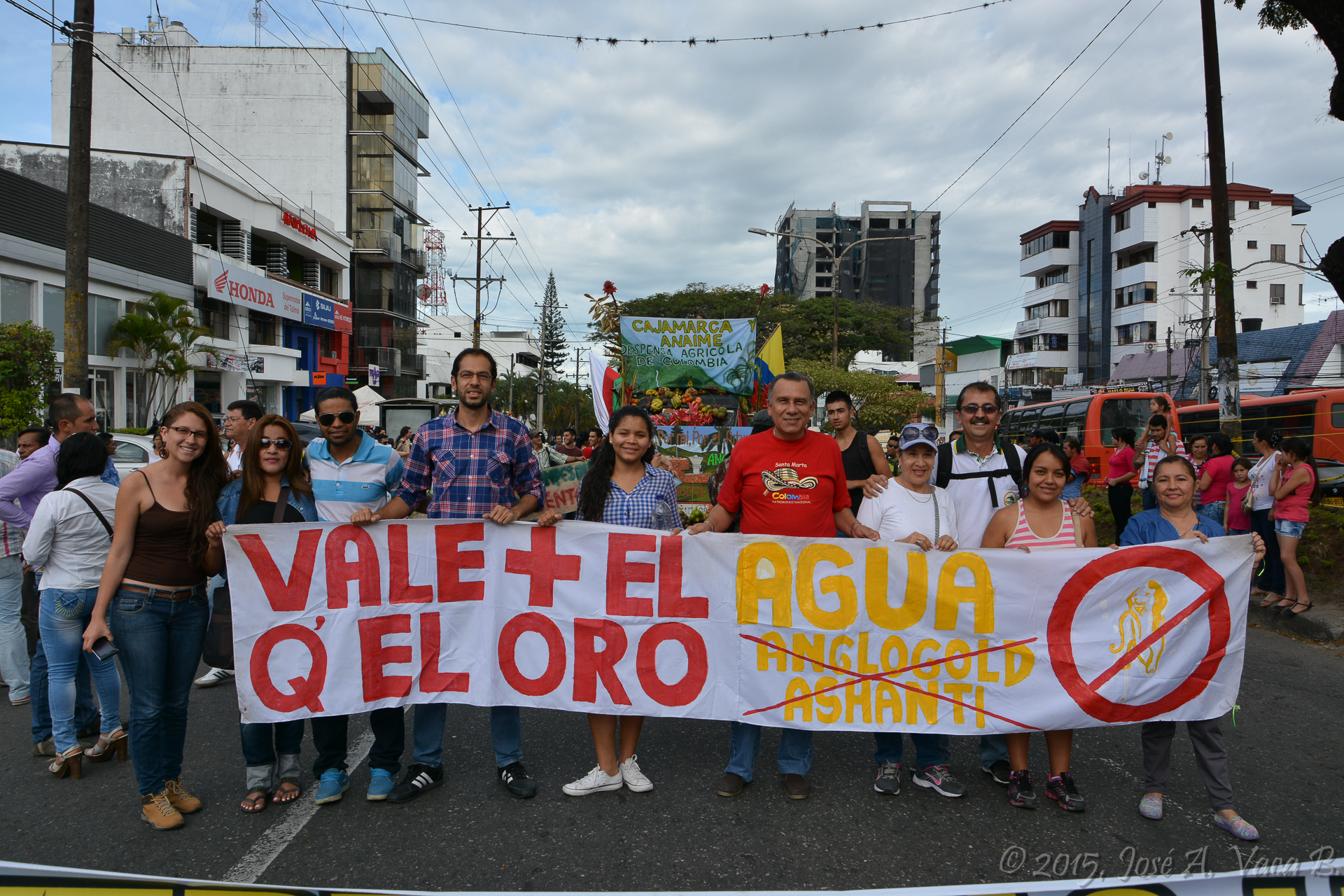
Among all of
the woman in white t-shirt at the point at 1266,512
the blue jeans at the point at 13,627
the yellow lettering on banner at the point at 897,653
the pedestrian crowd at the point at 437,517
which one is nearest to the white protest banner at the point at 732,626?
the yellow lettering on banner at the point at 897,653

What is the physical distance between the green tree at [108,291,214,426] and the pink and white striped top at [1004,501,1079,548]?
2454 cm

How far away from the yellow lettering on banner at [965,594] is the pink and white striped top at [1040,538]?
0.21m

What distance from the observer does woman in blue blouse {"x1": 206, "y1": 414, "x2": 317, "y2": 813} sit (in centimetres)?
376

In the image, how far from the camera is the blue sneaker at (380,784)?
3.75 metres

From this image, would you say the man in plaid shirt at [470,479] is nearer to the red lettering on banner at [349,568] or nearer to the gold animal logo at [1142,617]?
the red lettering on banner at [349,568]

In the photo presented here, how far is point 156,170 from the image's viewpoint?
27.6 m

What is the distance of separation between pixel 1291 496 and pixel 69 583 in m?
9.19

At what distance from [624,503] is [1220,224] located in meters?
10.4

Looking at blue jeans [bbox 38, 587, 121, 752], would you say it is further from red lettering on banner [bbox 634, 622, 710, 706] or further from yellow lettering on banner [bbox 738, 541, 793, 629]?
yellow lettering on banner [bbox 738, 541, 793, 629]

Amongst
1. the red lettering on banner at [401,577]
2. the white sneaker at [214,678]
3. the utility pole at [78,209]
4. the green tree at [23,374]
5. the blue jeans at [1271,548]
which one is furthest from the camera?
the green tree at [23,374]

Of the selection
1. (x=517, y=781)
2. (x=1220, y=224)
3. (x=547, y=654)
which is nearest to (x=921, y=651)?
(x=547, y=654)

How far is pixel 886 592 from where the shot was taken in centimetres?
397

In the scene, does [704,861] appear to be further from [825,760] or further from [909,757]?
[909,757]

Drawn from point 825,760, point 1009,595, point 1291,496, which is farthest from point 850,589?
point 1291,496
